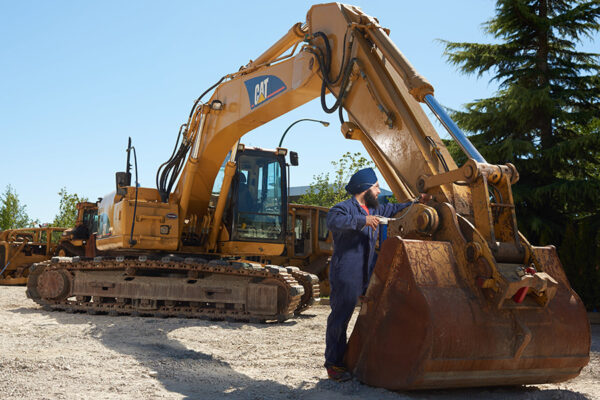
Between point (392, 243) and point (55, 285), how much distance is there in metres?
8.55

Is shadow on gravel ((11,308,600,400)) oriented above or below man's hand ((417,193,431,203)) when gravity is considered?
below

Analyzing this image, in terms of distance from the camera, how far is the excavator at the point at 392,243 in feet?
12.8

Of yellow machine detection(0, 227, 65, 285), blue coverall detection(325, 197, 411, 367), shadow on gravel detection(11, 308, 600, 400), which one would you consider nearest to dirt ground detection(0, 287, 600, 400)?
shadow on gravel detection(11, 308, 600, 400)

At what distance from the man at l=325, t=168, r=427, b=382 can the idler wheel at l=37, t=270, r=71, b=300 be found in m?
7.60

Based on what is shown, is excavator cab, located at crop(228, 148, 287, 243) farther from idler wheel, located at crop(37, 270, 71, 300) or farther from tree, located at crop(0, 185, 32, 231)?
tree, located at crop(0, 185, 32, 231)

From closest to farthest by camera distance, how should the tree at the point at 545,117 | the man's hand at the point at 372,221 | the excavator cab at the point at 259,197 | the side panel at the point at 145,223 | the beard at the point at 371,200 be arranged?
the man's hand at the point at 372,221
the beard at the point at 371,200
the side panel at the point at 145,223
the excavator cab at the point at 259,197
the tree at the point at 545,117

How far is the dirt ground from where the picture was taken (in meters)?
4.30

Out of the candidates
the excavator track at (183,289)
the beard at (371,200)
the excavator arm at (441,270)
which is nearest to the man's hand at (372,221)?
the excavator arm at (441,270)

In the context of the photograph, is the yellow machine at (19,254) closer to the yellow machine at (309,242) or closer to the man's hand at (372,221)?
the yellow machine at (309,242)

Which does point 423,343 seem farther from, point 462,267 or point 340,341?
point 340,341

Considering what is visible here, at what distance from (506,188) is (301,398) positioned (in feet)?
7.09

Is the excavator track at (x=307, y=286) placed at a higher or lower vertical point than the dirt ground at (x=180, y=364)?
higher

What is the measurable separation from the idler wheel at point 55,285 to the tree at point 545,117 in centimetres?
992

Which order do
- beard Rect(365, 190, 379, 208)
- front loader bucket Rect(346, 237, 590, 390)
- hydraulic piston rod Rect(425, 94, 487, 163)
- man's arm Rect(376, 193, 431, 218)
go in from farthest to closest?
beard Rect(365, 190, 379, 208) < man's arm Rect(376, 193, 431, 218) < hydraulic piston rod Rect(425, 94, 487, 163) < front loader bucket Rect(346, 237, 590, 390)
